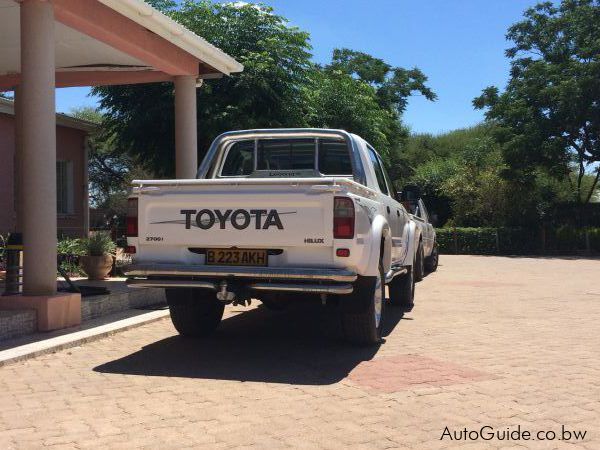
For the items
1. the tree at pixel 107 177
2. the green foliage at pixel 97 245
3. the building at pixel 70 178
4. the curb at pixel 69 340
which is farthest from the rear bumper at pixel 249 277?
the tree at pixel 107 177

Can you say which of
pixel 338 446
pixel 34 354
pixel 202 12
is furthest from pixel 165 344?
pixel 202 12

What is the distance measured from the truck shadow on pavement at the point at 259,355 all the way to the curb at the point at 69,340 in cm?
67

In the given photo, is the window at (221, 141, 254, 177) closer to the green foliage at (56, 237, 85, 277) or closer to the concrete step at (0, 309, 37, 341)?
the concrete step at (0, 309, 37, 341)

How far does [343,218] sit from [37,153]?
3.47 metres

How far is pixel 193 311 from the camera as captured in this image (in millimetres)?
6629

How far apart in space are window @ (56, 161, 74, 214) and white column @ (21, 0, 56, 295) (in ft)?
30.2

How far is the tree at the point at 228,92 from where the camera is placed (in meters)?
15.0

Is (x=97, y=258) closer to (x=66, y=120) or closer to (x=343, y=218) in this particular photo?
(x=343, y=218)

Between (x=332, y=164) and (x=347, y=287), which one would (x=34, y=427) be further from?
(x=332, y=164)

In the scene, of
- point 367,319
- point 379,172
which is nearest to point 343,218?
point 367,319

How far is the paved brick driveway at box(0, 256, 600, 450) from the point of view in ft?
12.8

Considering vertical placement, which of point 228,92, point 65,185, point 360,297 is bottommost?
point 360,297

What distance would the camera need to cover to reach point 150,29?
8742 millimetres

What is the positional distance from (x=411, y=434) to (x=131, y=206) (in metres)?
3.31
